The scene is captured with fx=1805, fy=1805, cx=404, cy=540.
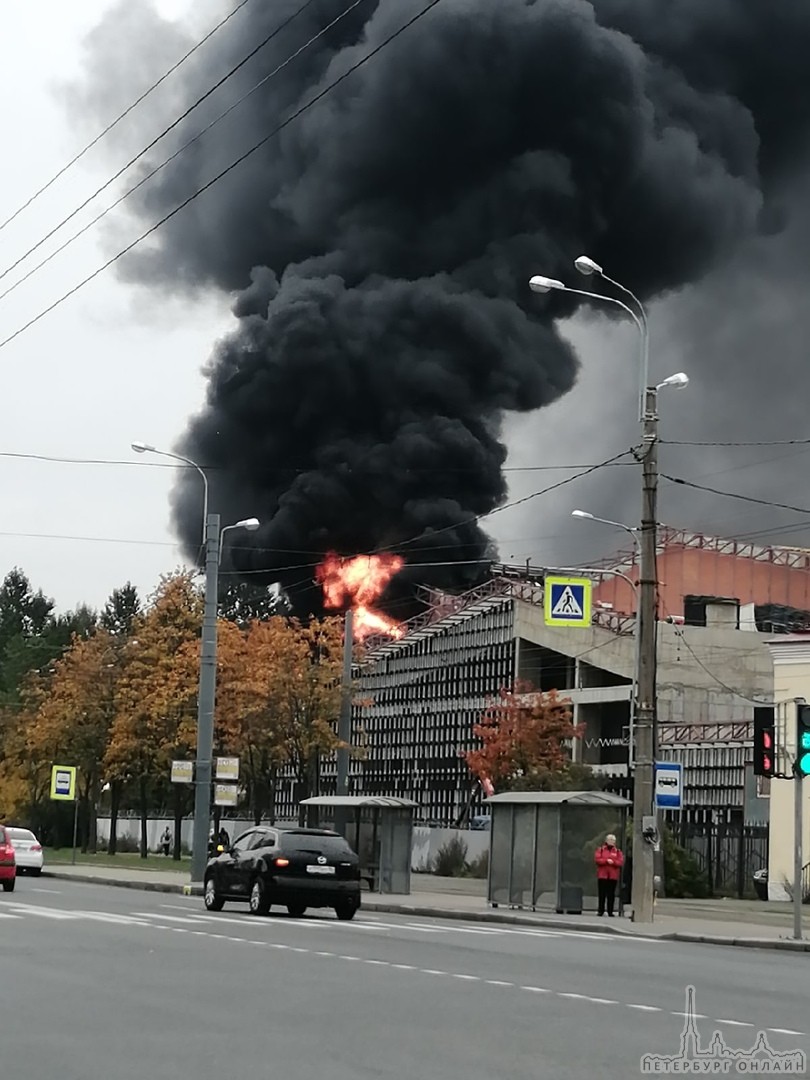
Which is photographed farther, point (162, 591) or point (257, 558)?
point (257, 558)

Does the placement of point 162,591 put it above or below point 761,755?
above

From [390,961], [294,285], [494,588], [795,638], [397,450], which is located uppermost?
[294,285]

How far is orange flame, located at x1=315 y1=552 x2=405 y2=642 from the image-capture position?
7075cm

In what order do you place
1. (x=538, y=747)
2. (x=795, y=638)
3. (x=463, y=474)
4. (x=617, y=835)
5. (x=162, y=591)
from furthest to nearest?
(x=463, y=474)
(x=162, y=591)
(x=538, y=747)
(x=795, y=638)
(x=617, y=835)

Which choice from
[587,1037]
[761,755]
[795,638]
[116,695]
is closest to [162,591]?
[116,695]

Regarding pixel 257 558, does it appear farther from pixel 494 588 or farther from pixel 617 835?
pixel 617 835

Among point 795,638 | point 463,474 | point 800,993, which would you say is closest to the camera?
point 800,993

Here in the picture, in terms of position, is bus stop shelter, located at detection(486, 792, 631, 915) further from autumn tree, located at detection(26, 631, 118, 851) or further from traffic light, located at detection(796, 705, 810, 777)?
autumn tree, located at detection(26, 631, 118, 851)

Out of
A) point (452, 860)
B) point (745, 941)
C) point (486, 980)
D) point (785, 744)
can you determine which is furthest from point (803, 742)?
point (452, 860)

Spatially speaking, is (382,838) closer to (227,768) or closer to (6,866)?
(227,768)

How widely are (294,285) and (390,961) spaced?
59864 millimetres

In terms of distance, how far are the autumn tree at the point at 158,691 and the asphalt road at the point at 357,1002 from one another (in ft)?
116

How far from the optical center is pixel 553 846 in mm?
33375

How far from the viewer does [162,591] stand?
66125 mm
